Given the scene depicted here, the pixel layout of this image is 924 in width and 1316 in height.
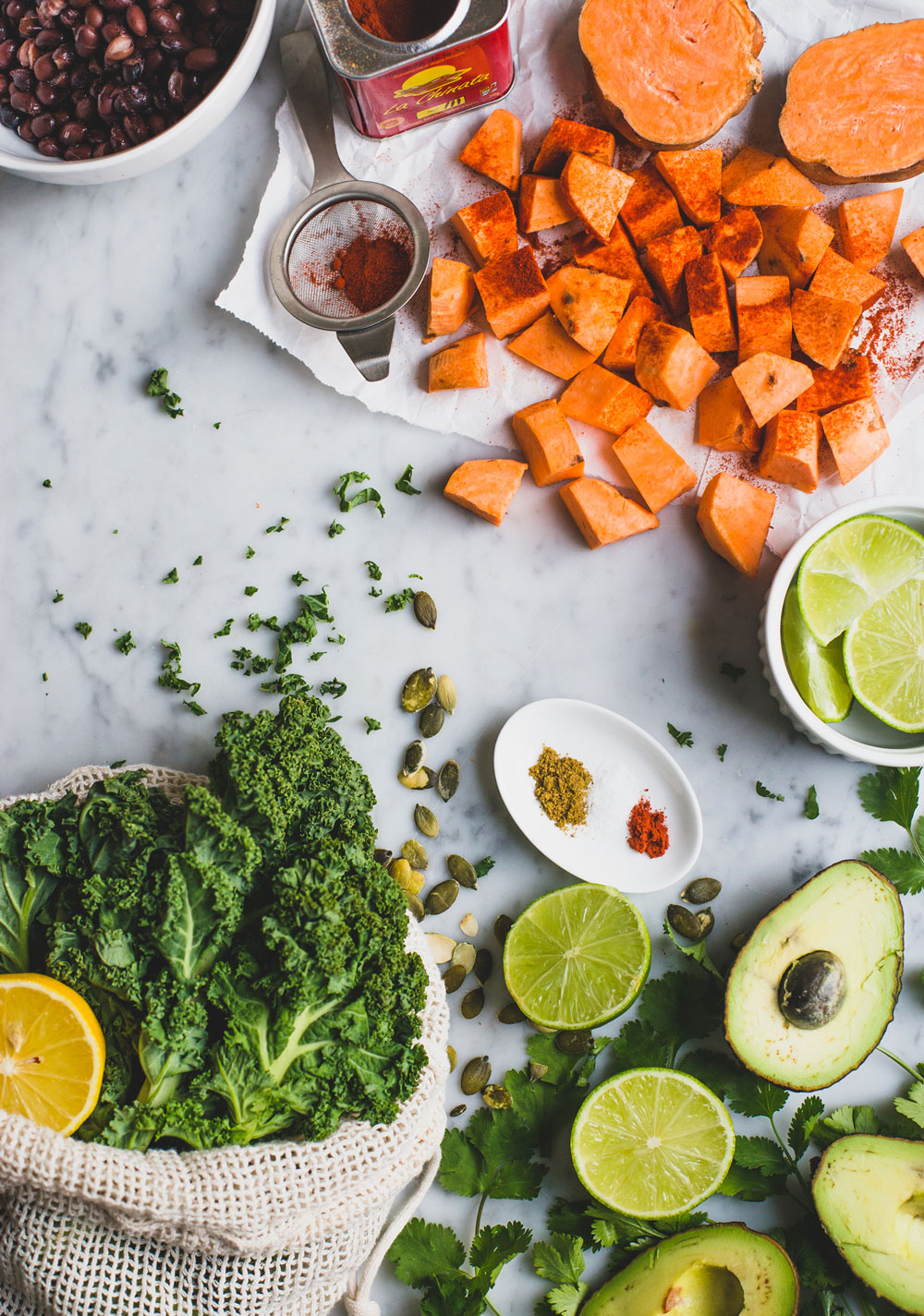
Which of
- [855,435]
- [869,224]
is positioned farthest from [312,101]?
[855,435]

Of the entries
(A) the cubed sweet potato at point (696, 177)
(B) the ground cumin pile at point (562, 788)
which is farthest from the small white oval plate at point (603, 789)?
(A) the cubed sweet potato at point (696, 177)

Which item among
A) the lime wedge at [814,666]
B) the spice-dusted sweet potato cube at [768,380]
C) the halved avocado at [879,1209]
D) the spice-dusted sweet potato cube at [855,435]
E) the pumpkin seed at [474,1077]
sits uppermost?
the spice-dusted sweet potato cube at [768,380]

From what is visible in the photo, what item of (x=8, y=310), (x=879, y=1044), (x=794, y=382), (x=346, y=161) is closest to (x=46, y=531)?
(x=8, y=310)

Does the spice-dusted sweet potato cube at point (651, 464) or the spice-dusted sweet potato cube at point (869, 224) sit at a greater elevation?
the spice-dusted sweet potato cube at point (869, 224)

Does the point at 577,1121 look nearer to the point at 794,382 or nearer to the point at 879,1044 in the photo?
the point at 879,1044

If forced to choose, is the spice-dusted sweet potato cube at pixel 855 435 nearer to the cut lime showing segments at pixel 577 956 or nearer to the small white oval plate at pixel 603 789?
the small white oval plate at pixel 603 789

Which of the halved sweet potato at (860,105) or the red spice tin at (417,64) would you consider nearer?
the red spice tin at (417,64)

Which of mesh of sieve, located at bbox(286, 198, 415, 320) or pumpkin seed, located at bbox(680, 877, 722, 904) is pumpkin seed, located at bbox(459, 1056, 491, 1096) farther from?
mesh of sieve, located at bbox(286, 198, 415, 320)
